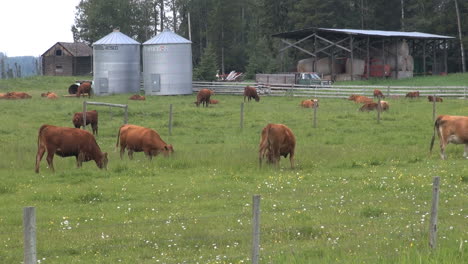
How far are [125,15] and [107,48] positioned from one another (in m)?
33.2

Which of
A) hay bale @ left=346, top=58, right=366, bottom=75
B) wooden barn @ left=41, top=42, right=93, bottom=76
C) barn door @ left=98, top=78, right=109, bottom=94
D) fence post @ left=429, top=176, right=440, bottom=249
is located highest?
wooden barn @ left=41, top=42, right=93, bottom=76

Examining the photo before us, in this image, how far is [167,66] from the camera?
51312 mm

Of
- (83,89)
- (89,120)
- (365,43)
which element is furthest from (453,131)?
(365,43)

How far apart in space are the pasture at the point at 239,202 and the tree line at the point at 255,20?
47.5 meters

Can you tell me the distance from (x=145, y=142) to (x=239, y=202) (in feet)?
21.5

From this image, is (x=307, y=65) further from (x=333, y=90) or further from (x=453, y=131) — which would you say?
(x=453, y=131)

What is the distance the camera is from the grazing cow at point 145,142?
17938 mm

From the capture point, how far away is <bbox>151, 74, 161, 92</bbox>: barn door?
50719 mm

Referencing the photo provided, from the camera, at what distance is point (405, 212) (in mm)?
11070

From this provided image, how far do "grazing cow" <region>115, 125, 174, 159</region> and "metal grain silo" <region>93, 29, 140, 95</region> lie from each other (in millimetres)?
33525

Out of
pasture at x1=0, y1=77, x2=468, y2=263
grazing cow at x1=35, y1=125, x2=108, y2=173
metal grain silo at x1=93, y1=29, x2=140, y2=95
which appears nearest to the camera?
pasture at x1=0, y1=77, x2=468, y2=263

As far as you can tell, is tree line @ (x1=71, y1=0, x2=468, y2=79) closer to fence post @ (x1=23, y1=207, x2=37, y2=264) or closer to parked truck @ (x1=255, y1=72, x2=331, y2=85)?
parked truck @ (x1=255, y1=72, x2=331, y2=85)

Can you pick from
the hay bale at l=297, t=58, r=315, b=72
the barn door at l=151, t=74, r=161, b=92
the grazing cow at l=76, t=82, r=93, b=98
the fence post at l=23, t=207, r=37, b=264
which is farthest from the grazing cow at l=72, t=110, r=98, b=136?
the hay bale at l=297, t=58, r=315, b=72

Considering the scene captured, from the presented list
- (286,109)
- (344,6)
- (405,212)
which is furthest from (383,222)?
(344,6)
